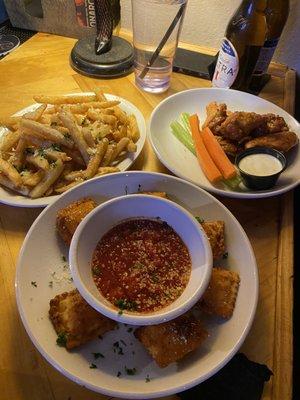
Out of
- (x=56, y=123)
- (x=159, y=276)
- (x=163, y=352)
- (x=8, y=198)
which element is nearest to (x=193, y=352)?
(x=163, y=352)

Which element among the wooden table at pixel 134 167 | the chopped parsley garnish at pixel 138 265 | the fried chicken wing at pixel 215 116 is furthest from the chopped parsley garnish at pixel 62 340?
the fried chicken wing at pixel 215 116

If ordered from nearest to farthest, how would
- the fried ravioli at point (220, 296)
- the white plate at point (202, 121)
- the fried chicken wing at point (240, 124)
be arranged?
1. the fried ravioli at point (220, 296)
2. the white plate at point (202, 121)
3. the fried chicken wing at point (240, 124)

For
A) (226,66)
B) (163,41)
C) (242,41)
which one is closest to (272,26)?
(242,41)

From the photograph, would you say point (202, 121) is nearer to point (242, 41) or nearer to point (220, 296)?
point (242, 41)

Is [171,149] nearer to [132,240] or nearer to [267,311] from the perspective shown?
[132,240]

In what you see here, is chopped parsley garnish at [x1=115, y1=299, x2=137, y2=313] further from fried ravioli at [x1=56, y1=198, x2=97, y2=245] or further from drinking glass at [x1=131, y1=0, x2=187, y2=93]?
drinking glass at [x1=131, y1=0, x2=187, y2=93]

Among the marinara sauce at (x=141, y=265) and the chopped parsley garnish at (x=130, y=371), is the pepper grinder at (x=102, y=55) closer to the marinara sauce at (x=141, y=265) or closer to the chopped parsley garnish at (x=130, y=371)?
the marinara sauce at (x=141, y=265)
